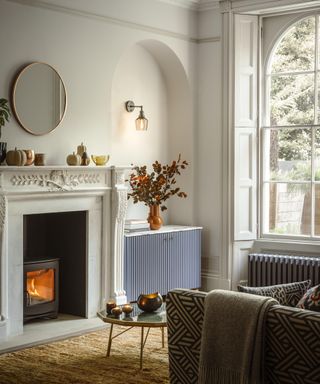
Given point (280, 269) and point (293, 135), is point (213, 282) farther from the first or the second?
point (293, 135)

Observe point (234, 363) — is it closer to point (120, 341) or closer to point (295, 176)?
point (120, 341)

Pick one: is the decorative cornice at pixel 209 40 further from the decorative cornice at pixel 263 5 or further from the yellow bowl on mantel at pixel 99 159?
the yellow bowl on mantel at pixel 99 159

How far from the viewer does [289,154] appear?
284 inches

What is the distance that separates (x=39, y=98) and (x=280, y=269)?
9.32 feet

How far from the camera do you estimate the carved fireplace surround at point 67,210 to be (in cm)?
547

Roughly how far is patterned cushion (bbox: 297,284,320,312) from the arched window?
3.41m

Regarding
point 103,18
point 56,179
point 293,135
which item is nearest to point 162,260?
point 56,179

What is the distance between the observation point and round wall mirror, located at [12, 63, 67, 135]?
577 centimetres

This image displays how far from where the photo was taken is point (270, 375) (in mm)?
3555

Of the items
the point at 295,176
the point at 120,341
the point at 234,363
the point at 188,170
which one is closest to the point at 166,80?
the point at 188,170

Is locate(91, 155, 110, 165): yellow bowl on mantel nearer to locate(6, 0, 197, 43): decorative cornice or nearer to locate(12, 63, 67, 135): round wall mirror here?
locate(12, 63, 67, 135): round wall mirror

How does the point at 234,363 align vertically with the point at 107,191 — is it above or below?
below

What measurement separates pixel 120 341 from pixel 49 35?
265cm

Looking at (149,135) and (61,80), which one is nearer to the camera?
(61,80)
